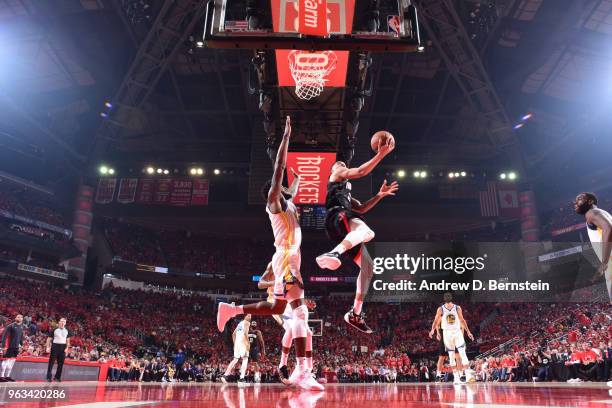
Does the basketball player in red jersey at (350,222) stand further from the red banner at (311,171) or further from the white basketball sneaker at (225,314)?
the red banner at (311,171)

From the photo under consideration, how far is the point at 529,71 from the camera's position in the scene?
18.9 metres

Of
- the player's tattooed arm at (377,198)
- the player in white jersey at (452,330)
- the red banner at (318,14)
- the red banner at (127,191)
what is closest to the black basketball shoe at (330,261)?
the player's tattooed arm at (377,198)

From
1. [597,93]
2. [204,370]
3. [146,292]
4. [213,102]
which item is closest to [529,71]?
[597,93]

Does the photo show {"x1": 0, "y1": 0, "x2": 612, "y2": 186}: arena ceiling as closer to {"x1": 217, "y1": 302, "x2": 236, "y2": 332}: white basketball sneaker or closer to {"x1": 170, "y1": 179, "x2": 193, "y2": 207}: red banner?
{"x1": 170, "y1": 179, "x2": 193, "y2": 207}: red banner

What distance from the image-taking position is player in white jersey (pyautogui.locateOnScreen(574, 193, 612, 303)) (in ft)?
15.4

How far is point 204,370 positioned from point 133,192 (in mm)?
11542

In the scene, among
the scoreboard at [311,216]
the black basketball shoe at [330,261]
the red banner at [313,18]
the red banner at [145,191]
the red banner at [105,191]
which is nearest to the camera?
the black basketball shoe at [330,261]

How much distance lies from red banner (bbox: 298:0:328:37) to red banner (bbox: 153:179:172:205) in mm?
20516

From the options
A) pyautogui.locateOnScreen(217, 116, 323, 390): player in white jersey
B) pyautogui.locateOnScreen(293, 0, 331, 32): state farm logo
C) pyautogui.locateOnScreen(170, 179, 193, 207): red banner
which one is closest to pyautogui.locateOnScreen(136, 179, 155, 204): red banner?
pyautogui.locateOnScreen(170, 179, 193, 207): red banner

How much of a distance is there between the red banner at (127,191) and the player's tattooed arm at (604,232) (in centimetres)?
2468

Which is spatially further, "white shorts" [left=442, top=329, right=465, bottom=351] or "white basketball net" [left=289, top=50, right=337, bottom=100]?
"white basketball net" [left=289, top=50, right=337, bottom=100]

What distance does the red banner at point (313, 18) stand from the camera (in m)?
6.61

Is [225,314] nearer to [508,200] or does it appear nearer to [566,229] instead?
[508,200]

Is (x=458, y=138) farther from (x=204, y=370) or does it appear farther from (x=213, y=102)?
(x=204, y=370)
